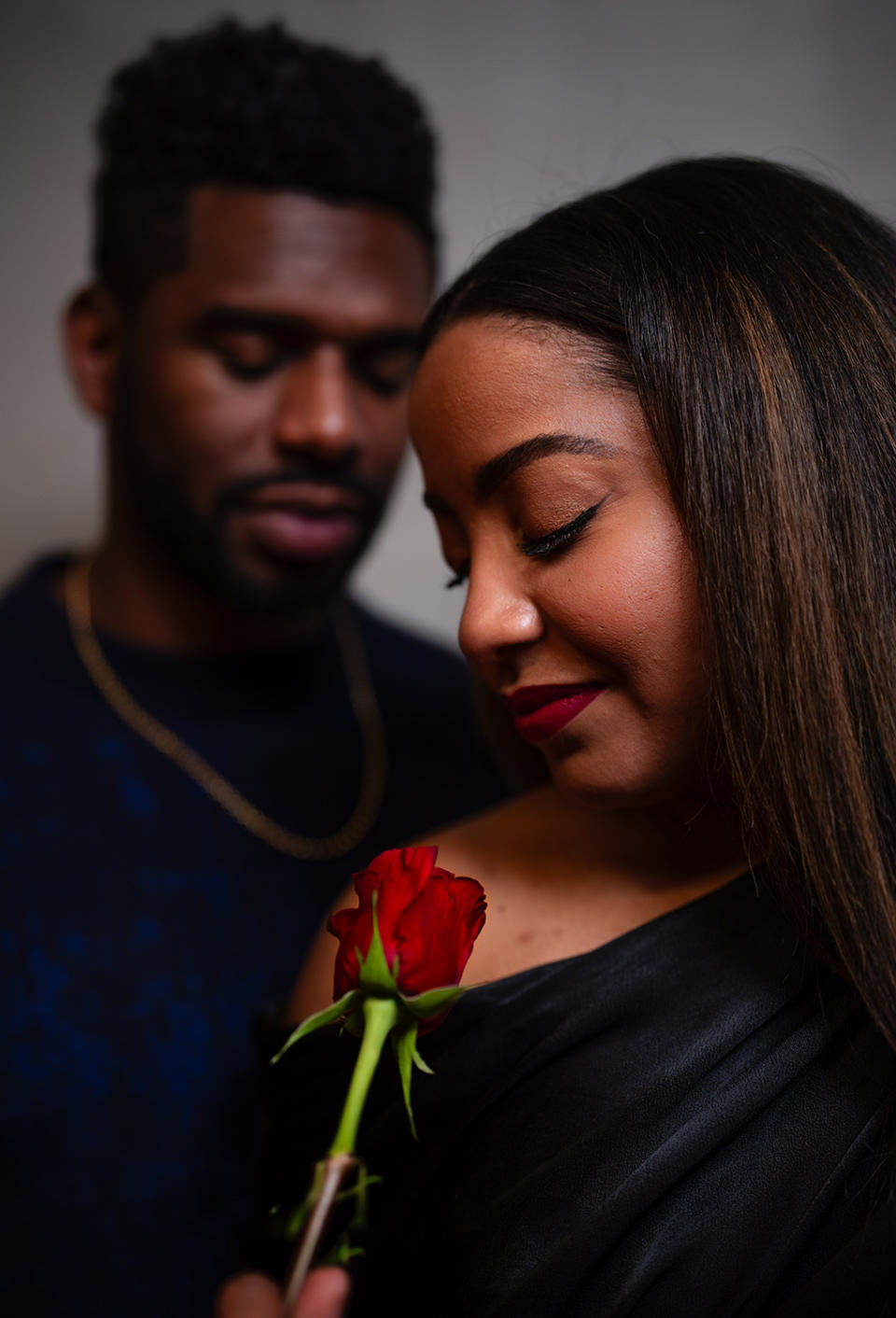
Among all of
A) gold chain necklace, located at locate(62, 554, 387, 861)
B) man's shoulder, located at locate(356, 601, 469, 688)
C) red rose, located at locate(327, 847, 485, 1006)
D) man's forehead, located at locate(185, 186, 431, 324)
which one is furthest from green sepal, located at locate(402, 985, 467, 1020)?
man's shoulder, located at locate(356, 601, 469, 688)

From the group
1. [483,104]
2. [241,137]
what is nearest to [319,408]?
[241,137]

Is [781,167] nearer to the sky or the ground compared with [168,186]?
nearer to the ground

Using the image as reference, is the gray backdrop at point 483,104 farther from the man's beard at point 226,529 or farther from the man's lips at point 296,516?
the man's lips at point 296,516

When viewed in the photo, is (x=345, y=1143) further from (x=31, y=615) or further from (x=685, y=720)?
(x=31, y=615)

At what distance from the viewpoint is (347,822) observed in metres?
1.67

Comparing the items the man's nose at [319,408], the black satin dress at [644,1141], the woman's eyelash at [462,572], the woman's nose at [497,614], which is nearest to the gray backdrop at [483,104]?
the man's nose at [319,408]

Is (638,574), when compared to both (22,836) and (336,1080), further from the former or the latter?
(22,836)

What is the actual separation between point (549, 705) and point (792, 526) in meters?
0.23

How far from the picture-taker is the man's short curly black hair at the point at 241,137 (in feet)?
5.17

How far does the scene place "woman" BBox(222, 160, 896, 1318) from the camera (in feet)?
2.79

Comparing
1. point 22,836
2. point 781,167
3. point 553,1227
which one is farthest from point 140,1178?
point 781,167

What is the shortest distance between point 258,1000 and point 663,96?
167 centimetres

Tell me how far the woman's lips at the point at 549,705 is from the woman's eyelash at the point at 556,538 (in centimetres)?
11

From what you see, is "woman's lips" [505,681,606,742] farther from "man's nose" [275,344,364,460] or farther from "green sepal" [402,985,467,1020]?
"man's nose" [275,344,364,460]
